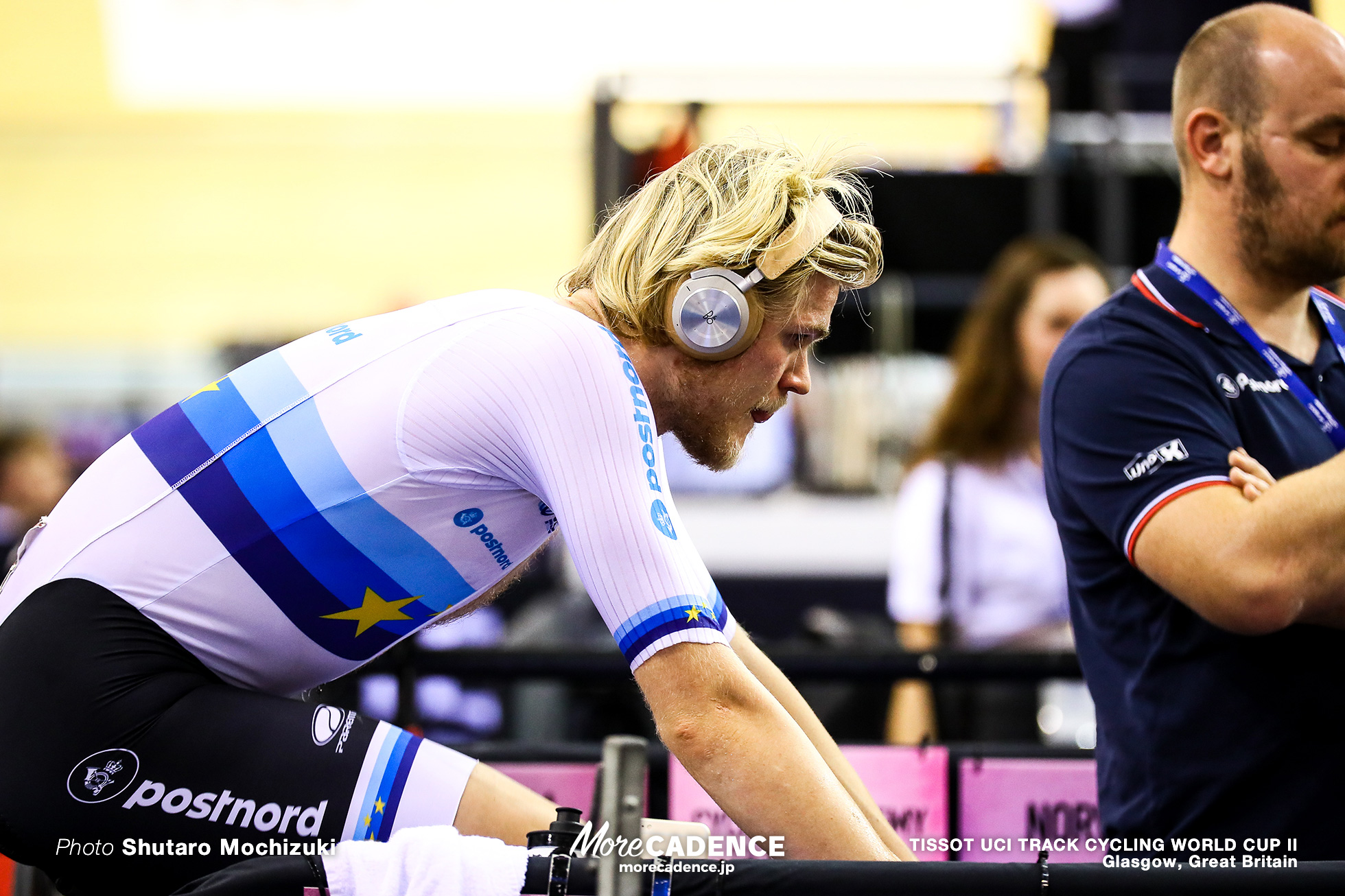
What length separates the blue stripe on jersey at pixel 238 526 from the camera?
142 cm

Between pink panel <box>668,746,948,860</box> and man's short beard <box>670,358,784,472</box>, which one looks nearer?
man's short beard <box>670,358,784,472</box>

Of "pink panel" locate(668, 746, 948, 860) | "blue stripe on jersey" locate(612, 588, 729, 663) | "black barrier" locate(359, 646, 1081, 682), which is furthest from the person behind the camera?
"black barrier" locate(359, 646, 1081, 682)

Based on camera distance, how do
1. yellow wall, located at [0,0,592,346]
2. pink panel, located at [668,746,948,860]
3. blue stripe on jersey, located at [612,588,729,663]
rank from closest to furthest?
1. blue stripe on jersey, located at [612,588,729,663]
2. pink panel, located at [668,746,948,860]
3. yellow wall, located at [0,0,592,346]

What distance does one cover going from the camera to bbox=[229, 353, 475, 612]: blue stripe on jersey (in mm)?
1418

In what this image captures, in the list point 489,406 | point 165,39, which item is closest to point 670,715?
point 489,406

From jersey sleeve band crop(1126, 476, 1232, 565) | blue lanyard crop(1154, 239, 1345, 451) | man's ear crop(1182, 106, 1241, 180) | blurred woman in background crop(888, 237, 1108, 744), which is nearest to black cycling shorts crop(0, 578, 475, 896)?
jersey sleeve band crop(1126, 476, 1232, 565)

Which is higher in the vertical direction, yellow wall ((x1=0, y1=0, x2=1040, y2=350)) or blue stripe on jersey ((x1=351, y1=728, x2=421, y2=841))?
yellow wall ((x1=0, y1=0, x2=1040, y2=350))

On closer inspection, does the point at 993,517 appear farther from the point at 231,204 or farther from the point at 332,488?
the point at 231,204

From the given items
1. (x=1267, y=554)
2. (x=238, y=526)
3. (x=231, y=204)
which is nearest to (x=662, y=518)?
(x=238, y=526)

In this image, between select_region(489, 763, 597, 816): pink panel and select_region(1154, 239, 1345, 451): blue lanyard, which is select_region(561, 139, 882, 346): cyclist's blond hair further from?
select_region(489, 763, 597, 816): pink panel

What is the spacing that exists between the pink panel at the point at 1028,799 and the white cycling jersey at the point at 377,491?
100 cm

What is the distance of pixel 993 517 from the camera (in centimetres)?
315

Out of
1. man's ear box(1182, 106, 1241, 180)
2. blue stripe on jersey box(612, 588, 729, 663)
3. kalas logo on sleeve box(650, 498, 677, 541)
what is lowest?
blue stripe on jersey box(612, 588, 729, 663)

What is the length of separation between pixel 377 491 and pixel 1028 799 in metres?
1.43
